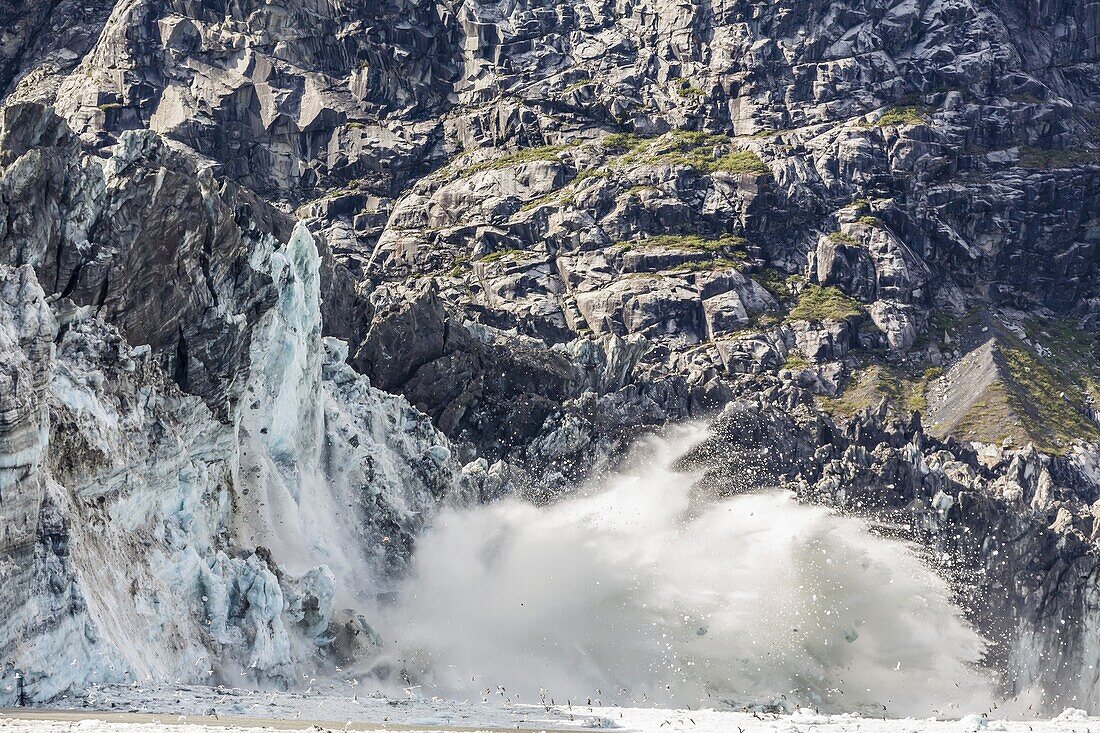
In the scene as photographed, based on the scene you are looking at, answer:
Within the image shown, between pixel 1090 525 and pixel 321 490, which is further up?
pixel 321 490

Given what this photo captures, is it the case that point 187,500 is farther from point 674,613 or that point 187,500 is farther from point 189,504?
point 674,613

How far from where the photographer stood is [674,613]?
11150 centimetres

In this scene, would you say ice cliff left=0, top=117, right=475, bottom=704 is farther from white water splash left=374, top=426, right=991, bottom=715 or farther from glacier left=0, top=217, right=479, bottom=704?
white water splash left=374, top=426, right=991, bottom=715

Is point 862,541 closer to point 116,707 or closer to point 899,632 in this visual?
point 899,632

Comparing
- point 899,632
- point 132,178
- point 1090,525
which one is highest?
point 132,178

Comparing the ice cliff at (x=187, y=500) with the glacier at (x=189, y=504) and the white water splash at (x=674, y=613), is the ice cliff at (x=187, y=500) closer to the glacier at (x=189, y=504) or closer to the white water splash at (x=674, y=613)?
the glacier at (x=189, y=504)

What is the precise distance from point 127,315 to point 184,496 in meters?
10.5

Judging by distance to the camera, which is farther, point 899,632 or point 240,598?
point 899,632

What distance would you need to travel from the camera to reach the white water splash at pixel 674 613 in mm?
96750

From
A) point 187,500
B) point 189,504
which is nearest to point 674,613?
point 189,504

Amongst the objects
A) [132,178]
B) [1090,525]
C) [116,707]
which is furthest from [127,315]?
[1090,525]

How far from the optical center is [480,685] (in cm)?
9044

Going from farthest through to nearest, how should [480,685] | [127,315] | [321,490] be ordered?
[321,490] → [480,685] → [127,315]

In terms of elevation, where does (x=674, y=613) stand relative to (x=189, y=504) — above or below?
below
